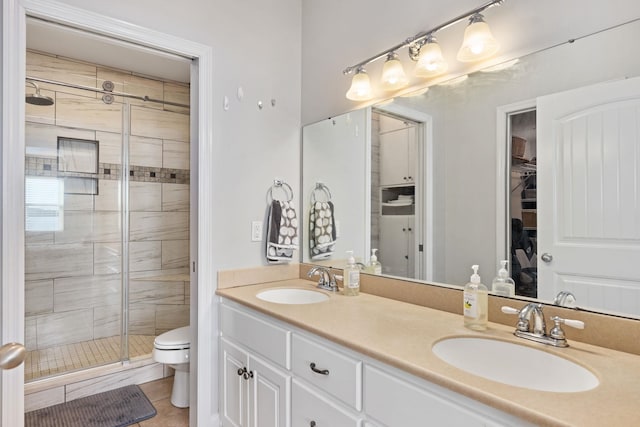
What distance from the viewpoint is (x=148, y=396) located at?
7.75 ft

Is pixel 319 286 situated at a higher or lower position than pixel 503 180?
lower

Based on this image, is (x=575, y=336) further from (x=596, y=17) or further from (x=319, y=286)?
(x=319, y=286)

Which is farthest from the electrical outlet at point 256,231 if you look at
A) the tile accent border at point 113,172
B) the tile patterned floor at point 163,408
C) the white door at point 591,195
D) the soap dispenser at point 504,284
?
the tile accent border at point 113,172

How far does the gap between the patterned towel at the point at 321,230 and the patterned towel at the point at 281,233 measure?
0.39 feet

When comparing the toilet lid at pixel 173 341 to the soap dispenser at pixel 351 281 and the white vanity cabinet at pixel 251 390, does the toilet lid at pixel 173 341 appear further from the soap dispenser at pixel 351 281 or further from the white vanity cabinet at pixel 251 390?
the soap dispenser at pixel 351 281

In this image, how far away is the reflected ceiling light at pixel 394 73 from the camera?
1.70 meters

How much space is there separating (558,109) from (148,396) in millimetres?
2818

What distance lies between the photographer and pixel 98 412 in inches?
84.4

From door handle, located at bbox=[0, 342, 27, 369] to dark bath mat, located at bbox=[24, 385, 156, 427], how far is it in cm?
182

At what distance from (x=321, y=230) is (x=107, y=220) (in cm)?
209

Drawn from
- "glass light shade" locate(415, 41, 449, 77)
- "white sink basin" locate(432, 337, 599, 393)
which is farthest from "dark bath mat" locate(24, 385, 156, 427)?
"glass light shade" locate(415, 41, 449, 77)

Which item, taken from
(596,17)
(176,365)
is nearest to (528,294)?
(596,17)

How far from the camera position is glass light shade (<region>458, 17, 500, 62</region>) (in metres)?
1.35

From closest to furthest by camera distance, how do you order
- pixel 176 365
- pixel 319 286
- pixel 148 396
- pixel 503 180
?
pixel 503 180
pixel 319 286
pixel 176 365
pixel 148 396
